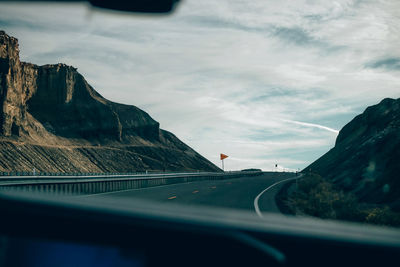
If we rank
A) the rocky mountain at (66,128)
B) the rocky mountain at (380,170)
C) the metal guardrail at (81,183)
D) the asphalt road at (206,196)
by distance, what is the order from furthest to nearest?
the rocky mountain at (66,128), the rocky mountain at (380,170), the asphalt road at (206,196), the metal guardrail at (81,183)

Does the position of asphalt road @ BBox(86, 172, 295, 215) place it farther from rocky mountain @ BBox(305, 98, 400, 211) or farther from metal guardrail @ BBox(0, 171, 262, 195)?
rocky mountain @ BBox(305, 98, 400, 211)

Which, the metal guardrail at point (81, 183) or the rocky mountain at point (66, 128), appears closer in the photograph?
the metal guardrail at point (81, 183)

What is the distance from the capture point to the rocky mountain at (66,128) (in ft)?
211

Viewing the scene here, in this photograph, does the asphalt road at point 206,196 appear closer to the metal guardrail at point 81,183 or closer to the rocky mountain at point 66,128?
the metal guardrail at point 81,183

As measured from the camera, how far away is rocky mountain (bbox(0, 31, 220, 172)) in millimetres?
64188

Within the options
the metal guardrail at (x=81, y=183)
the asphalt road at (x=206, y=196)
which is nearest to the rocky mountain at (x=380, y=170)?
the asphalt road at (x=206, y=196)

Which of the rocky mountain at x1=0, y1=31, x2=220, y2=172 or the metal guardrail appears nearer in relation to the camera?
the metal guardrail

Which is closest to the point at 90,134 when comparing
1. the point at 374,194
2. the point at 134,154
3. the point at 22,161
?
the point at 134,154

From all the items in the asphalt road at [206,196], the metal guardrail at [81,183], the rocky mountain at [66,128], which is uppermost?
the rocky mountain at [66,128]

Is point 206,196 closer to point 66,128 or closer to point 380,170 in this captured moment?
point 380,170

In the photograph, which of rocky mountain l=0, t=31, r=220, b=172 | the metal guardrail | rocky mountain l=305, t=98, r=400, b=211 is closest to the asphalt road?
the metal guardrail

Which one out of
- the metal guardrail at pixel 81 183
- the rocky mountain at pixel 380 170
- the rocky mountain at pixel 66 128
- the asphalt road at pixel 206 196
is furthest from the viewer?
the rocky mountain at pixel 66 128

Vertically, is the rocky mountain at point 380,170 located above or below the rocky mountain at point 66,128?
below

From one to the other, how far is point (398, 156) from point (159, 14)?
84.3 ft
